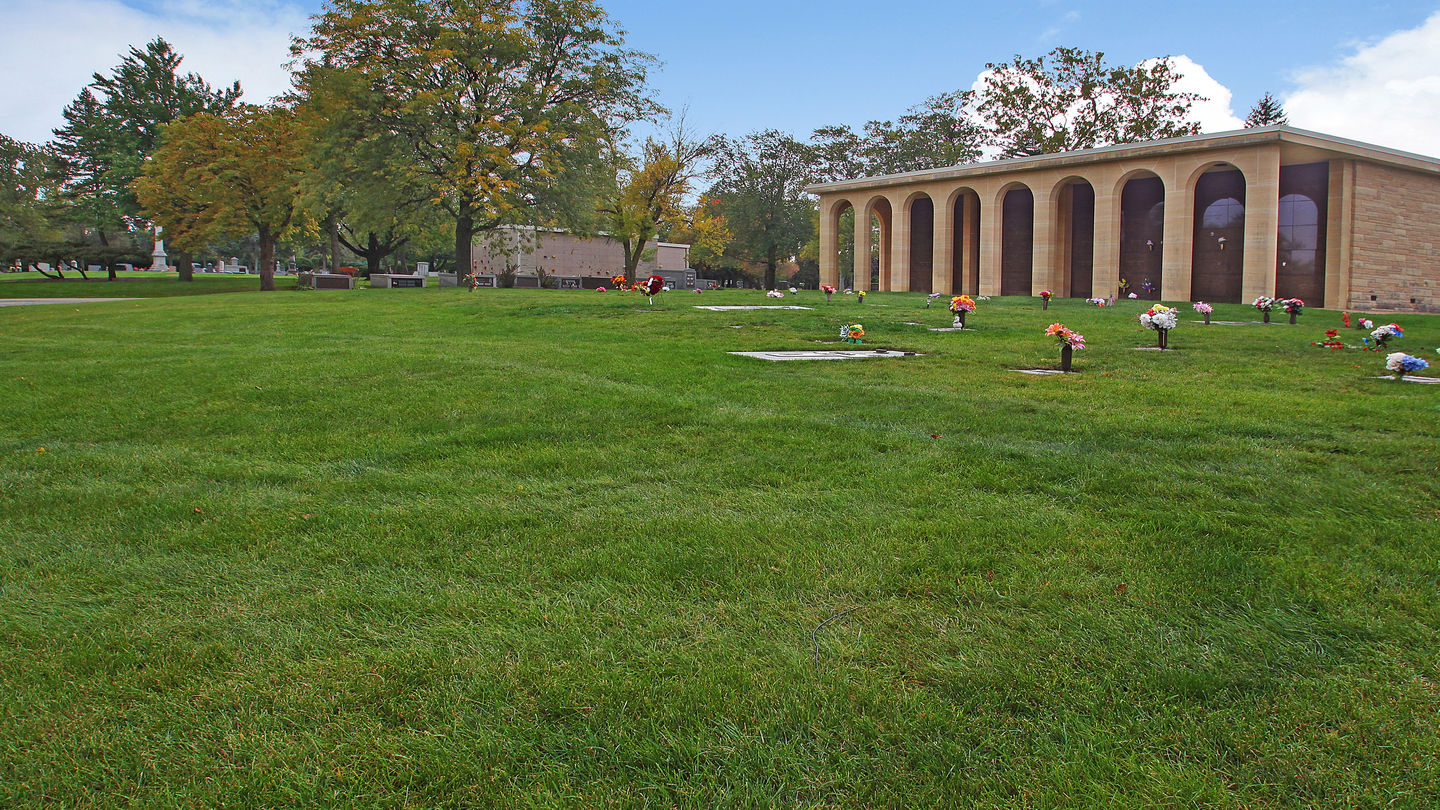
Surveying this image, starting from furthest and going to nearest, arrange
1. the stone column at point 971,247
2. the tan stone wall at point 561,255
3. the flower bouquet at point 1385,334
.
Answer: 1. the stone column at point 971,247
2. the tan stone wall at point 561,255
3. the flower bouquet at point 1385,334

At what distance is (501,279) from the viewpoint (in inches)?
1298

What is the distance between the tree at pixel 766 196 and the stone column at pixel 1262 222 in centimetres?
3306

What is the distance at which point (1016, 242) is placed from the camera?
3672 centimetres

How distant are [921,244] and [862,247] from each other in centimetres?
304

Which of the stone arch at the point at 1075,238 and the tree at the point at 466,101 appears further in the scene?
the stone arch at the point at 1075,238

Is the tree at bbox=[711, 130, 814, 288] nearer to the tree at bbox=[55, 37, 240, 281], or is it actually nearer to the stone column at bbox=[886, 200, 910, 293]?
the stone column at bbox=[886, 200, 910, 293]

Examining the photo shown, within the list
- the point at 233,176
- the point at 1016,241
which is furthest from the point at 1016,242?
the point at 233,176

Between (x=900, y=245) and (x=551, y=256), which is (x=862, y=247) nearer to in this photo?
(x=900, y=245)

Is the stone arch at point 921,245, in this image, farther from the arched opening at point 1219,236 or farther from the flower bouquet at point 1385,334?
the flower bouquet at point 1385,334

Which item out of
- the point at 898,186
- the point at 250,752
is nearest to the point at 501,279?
the point at 898,186

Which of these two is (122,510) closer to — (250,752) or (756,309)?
(250,752)

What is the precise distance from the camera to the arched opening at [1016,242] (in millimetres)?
36281

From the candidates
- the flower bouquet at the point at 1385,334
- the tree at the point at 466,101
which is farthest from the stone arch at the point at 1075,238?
the flower bouquet at the point at 1385,334

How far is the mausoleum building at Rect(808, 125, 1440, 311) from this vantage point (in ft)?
90.1
